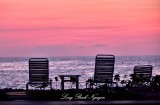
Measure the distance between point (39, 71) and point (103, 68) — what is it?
4.30 ft

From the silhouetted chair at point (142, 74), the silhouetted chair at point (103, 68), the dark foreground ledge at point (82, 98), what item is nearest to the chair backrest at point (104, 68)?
the silhouetted chair at point (103, 68)

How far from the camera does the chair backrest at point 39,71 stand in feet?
40.6

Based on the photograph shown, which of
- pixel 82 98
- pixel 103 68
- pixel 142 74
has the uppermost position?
pixel 103 68

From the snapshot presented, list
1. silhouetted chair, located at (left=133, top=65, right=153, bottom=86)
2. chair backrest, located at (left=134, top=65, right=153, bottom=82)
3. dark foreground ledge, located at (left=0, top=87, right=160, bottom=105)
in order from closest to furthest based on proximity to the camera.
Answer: dark foreground ledge, located at (left=0, top=87, right=160, bottom=105), silhouetted chair, located at (left=133, top=65, right=153, bottom=86), chair backrest, located at (left=134, top=65, right=153, bottom=82)

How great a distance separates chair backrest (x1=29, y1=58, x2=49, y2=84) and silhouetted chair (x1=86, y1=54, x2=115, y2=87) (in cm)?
99

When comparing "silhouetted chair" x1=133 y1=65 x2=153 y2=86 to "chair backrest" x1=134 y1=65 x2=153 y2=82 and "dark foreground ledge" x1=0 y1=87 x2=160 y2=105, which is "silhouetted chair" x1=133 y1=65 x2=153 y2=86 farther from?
"dark foreground ledge" x1=0 y1=87 x2=160 y2=105

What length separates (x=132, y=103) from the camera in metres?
8.64

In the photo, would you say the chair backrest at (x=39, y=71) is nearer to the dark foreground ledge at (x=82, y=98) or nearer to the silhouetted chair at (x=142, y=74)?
the silhouetted chair at (x=142, y=74)

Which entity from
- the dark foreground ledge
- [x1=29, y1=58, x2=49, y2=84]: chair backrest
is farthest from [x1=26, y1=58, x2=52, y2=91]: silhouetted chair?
the dark foreground ledge

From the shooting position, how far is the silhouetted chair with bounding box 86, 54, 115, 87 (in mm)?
12422

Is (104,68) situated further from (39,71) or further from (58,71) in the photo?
(58,71)

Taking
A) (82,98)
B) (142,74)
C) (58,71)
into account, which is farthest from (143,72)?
(58,71)

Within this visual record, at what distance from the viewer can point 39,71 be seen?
40.7ft

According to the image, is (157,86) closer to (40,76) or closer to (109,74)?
(109,74)
